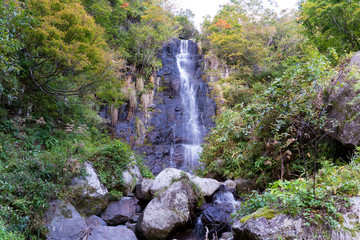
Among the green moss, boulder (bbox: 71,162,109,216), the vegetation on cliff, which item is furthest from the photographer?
boulder (bbox: 71,162,109,216)

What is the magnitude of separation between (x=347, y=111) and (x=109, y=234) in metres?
5.86

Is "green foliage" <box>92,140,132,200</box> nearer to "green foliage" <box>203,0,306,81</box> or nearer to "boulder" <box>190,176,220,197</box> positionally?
"boulder" <box>190,176,220,197</box>

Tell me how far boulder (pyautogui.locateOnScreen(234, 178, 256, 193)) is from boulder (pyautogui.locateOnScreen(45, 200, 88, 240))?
176 inches

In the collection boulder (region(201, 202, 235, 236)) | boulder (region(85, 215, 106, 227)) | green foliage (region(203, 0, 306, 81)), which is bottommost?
boulder (region(85, 215, 106, 227))

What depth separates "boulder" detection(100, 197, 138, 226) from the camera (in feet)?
18.8

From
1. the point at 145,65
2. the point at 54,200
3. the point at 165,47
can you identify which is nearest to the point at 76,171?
the point at 54,200

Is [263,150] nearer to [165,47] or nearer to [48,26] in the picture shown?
[48,26]

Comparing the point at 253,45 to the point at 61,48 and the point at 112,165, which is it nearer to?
the point at 61,48

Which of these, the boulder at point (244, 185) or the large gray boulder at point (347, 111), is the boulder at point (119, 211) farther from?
the large gray boulder at point (347, 111)

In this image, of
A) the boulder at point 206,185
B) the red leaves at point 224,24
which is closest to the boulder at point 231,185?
the boulder at point 206,185

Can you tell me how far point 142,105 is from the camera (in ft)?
50.3

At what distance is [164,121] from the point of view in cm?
1499

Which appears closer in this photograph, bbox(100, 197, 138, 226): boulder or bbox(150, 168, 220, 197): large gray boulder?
bbox(100, 197, 138, 226): boulder

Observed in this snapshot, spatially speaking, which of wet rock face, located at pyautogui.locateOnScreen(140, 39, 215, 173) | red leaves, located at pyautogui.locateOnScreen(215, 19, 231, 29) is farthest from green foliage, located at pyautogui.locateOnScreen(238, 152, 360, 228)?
red leaves, located at pyautogui.locateOnScreen(215, 19, 231, 29)
